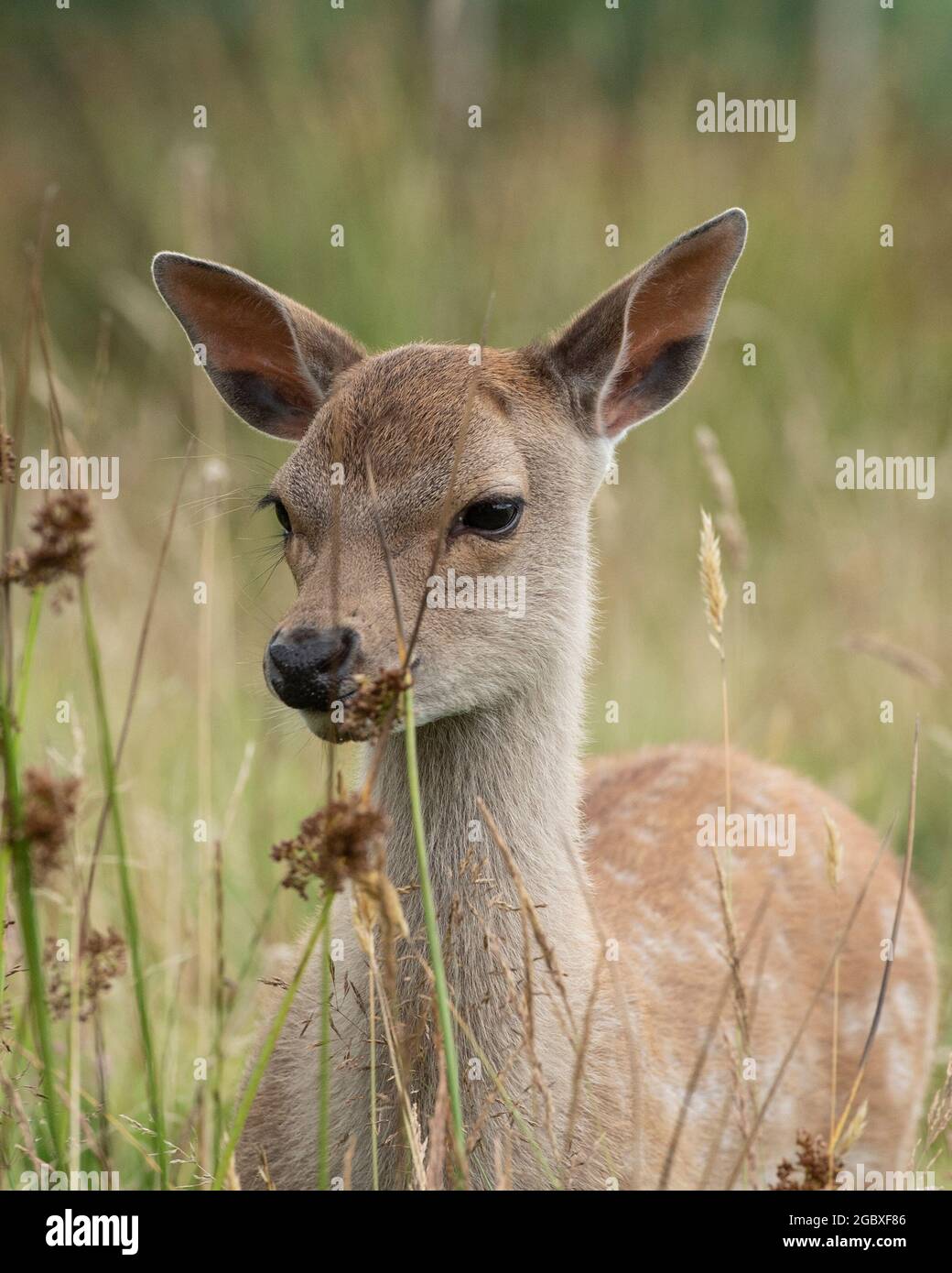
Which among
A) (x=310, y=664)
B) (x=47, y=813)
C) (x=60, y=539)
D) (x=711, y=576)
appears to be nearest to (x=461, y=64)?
(x=711, y=576)

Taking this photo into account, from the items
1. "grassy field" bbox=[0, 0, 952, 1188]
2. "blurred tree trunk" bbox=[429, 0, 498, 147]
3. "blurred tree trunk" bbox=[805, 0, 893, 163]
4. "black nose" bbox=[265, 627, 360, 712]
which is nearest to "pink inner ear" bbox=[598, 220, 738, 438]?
"grassy field" bbox=[0, 0, 952, 1188]

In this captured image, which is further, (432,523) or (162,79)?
(162,79)

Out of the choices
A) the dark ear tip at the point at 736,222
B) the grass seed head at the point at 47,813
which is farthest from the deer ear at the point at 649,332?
the grass seed head at the point at 47,813

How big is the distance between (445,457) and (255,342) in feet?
3.03

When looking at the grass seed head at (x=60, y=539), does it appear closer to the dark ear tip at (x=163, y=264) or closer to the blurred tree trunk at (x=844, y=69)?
the dark ear tip at (x=163, y=264)

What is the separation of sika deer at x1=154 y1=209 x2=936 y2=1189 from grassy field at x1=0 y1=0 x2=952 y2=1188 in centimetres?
35

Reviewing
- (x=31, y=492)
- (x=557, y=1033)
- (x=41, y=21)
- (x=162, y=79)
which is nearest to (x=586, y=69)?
(x=162, y=79)

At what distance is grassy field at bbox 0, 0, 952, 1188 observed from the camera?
536cm

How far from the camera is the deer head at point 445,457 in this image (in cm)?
323

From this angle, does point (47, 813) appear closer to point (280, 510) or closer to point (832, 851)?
point (832, 851)

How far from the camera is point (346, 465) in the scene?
3.50 metres

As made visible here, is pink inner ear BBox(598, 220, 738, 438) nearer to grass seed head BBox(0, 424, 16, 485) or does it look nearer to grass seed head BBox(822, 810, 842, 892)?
grass seed head BBox(822, 810, 842, 892)
